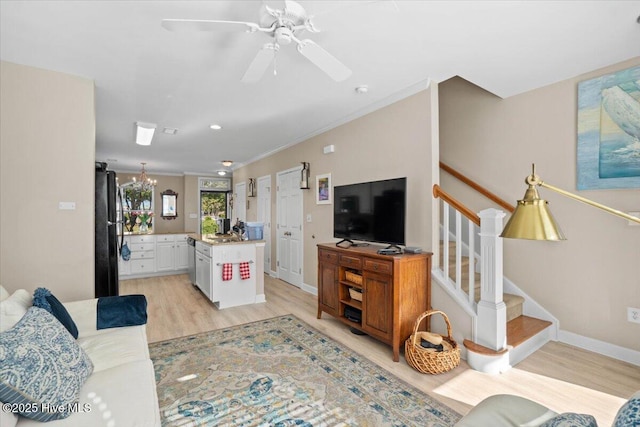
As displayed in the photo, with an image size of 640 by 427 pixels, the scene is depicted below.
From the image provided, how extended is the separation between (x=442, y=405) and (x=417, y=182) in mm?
1893

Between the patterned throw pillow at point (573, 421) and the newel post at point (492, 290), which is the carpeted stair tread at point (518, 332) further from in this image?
the patterned throw pillow at point (573, 421)

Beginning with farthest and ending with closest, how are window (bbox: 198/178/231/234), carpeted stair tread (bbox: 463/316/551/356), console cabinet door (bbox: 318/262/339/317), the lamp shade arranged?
1. window (bbox: 198/178/231/234)
2. console cabinet door (bbox: 318/262/339/317)
3. carpeted stair tread (bbox: 463/316/551/356)
4. the lamp shade

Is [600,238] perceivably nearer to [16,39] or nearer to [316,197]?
[316,197]

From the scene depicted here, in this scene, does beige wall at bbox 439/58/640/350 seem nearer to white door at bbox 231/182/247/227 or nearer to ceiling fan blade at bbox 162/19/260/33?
ceiling fan blade at bbox 162/19/260/33

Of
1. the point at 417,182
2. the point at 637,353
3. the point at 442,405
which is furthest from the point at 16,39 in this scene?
the point at 637,353

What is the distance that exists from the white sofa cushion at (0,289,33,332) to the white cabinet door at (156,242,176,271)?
16.8 ft

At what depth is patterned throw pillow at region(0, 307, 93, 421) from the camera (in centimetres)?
113

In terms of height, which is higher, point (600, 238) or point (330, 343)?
point (600, 238)

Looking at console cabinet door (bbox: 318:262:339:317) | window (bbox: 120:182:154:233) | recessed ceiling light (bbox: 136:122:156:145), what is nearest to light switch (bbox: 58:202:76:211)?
recessed ceiling light (bbox: 136:122:156:145)

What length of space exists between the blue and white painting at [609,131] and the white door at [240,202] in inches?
248

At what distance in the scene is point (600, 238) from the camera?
268cm

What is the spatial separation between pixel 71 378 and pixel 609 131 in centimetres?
406

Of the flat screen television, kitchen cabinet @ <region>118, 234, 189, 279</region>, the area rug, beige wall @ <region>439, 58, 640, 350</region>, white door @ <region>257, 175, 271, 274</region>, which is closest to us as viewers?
the area rug

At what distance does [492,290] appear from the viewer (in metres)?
2.46
